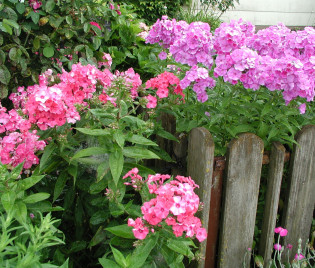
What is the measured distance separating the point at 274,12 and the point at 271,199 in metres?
10.4

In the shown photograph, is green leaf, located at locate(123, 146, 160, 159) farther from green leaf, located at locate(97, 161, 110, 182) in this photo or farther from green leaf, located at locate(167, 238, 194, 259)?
green leaf, located at locate(167, 238, 194, 259)

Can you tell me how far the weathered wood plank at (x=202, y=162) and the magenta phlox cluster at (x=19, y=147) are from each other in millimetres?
Answer: 737

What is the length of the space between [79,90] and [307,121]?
126cm

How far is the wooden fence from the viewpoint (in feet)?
5.90

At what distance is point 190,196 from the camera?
133cm

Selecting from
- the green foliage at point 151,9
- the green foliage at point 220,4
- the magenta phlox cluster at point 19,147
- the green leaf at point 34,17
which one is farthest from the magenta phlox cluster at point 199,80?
the green foliage at point 220,4

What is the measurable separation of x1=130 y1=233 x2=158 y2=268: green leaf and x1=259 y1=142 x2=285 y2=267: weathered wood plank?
84cm

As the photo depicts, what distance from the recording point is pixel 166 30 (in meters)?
2.25

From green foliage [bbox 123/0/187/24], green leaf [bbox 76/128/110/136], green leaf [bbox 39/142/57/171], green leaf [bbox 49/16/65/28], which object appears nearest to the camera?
green leaf [bbox 76/128/110/136]

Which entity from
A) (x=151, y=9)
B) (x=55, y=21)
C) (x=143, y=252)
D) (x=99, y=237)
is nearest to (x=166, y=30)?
(x=55, y=21)

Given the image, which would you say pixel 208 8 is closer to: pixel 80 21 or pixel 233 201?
pixel 80 21

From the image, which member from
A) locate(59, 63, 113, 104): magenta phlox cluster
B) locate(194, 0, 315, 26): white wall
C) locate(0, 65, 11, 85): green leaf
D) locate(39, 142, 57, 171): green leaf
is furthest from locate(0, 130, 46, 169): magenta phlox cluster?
locate(194, 0, 315, 26): white wall

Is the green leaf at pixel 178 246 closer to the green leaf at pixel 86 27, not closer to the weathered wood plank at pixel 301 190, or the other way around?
the weathered wood plank at pixel 301 190

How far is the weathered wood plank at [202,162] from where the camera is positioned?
1723 millimetres
